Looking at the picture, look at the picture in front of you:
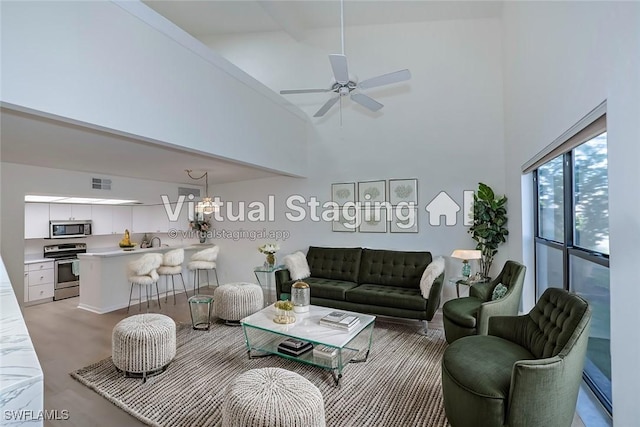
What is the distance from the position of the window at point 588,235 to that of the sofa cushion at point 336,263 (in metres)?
2.65

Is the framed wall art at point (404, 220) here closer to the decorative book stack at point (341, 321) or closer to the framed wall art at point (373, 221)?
the framed wall art at point (373, 221)

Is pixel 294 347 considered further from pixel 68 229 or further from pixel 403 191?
pixel 68 229

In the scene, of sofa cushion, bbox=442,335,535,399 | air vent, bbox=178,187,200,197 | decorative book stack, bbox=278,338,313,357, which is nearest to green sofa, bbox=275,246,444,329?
decorative book stack, bbox=278,338,313,357

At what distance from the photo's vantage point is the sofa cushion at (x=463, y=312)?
309 cm

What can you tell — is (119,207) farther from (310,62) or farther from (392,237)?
(392,237)

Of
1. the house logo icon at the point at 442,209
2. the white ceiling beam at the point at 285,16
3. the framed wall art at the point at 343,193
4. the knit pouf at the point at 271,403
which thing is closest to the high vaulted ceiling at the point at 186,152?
the white ceiling beam at the point at 285,16

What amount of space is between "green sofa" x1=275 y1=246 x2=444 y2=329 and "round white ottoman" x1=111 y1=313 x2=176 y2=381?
2032mm

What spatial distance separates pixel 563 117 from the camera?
2.28 meters

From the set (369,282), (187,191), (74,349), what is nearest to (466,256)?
(369,282)

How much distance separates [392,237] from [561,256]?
2.47 m

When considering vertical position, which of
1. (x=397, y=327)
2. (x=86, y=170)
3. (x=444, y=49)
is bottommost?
(x=397, y=327)

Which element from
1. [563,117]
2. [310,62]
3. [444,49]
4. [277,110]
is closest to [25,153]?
[277,110]

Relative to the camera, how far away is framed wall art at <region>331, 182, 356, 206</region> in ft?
18.0

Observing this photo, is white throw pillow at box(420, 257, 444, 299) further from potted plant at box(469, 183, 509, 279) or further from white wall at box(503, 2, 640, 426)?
white wall at box(503, 2, 640, 426)
